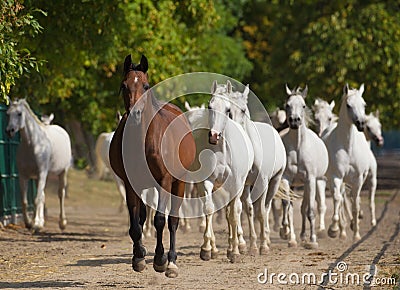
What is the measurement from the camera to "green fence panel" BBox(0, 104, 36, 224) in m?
19.2

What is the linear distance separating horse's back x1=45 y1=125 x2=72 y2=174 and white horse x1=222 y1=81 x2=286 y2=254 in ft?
18.8

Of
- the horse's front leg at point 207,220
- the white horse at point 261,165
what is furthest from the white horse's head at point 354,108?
the horse's front leg at point 207,220

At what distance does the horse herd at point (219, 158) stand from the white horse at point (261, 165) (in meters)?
0.02

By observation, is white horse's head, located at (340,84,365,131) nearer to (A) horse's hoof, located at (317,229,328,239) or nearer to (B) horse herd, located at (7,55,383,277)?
(B) horse herd, located at (7,55,383,277)

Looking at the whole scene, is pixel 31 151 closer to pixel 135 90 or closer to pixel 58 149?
pixel 58 149

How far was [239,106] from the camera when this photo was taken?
13.8 meters

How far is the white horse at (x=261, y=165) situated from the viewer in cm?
1393

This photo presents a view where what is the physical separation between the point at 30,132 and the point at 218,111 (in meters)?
6.77

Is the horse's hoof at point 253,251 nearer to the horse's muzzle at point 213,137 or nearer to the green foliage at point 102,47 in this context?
the horse's muzzle at point 213,137

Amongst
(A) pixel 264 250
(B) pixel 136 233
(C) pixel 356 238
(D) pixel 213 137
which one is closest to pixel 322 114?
(C) pixel 356 238

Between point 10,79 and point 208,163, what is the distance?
2.73m

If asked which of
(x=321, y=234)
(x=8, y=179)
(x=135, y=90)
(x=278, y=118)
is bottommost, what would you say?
(x=321, y=234)

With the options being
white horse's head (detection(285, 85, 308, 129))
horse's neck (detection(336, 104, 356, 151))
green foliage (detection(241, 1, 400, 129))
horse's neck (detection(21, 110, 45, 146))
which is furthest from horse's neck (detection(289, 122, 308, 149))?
green foliage (detection(241, 1, 400, 129))

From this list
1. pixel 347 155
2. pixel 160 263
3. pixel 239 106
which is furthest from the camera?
pixel 347 155
